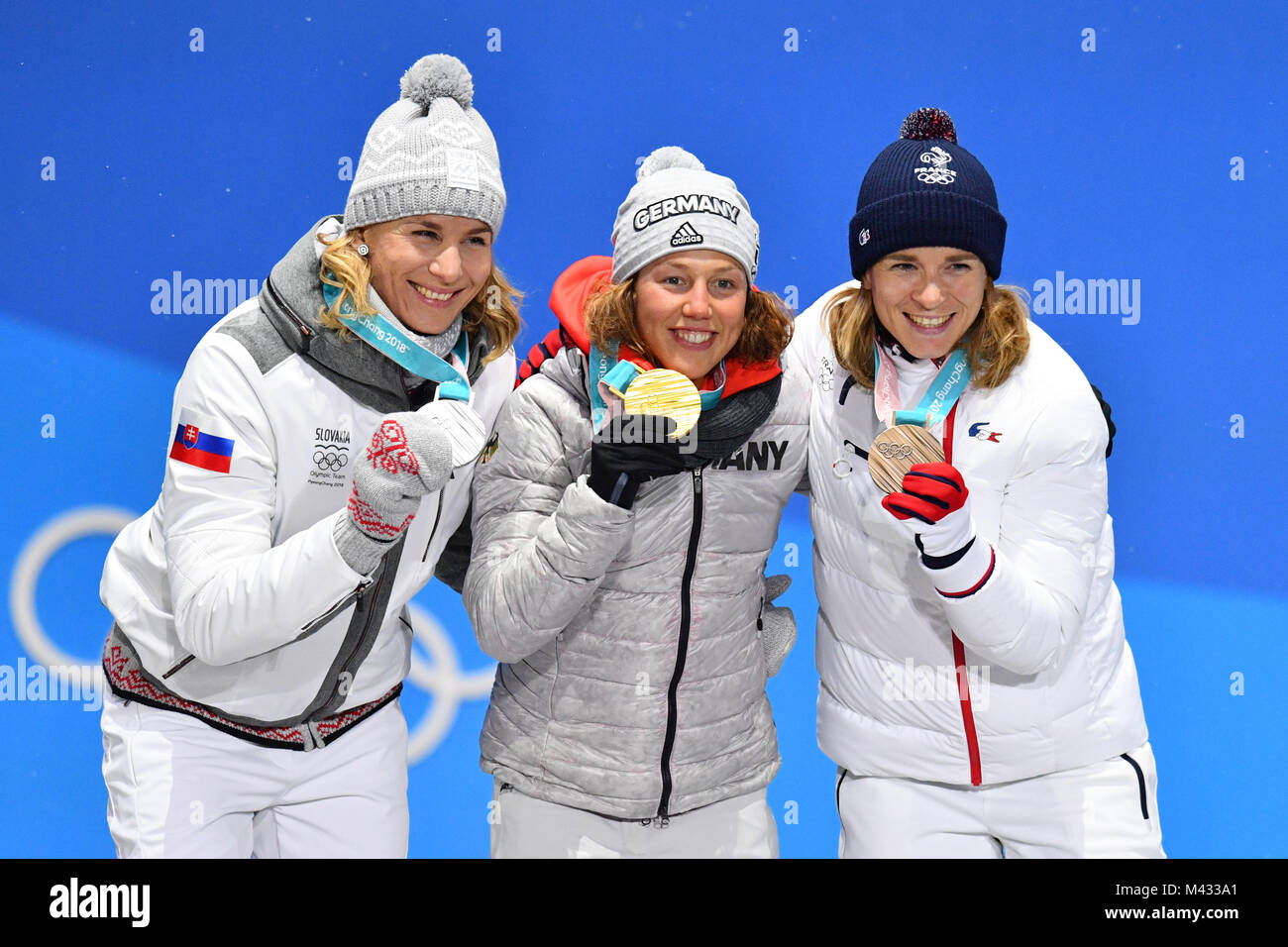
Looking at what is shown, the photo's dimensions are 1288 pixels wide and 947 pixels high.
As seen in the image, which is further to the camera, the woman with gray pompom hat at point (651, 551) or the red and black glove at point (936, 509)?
the woman with gray pompom hat at point (651, 551)

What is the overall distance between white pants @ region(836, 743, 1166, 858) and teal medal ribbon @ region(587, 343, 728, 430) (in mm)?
847

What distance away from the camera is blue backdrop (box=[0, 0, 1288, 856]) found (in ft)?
11.2

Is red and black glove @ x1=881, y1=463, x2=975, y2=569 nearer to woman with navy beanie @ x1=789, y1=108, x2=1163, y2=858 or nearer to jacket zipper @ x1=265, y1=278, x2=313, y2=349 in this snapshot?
woman with navy beanie @ x1=789, y1=108, x2=1163, y2=858

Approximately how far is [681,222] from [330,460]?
774 millimetres

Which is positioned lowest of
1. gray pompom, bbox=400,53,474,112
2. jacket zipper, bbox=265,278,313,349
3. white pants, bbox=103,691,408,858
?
white pants, bbox=103,691,408,858

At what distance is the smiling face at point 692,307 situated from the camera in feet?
7.50

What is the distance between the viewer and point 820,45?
3.47 m

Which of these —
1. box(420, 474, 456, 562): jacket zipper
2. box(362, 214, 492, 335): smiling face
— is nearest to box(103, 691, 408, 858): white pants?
box(420, 474, 456, 562): jacket zipper

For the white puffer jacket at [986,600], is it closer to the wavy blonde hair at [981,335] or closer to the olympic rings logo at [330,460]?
the wavy blonde hair at [981,335]

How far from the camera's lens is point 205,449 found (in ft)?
7.00
